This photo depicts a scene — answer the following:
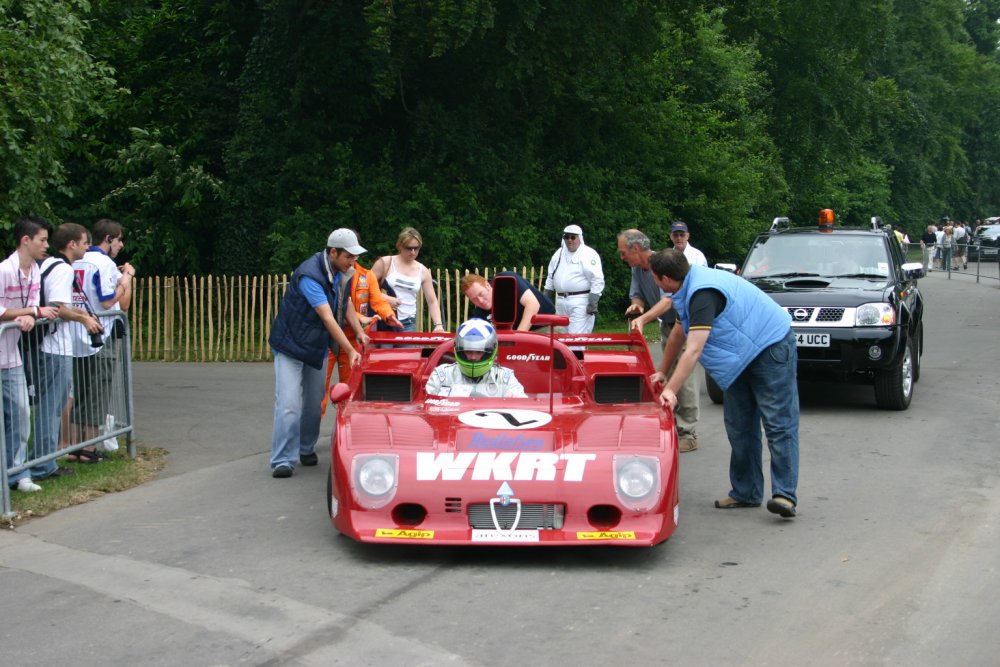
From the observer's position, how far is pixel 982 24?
78.6 meters

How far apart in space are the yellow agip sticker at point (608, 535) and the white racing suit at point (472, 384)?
1.60 meters

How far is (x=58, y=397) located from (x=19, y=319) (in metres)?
0.89

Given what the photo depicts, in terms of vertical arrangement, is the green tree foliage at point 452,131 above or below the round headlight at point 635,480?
above

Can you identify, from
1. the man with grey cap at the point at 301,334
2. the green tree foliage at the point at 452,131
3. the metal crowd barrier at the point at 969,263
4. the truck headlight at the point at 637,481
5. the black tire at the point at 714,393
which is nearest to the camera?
the truck headlight at the point at 637,481

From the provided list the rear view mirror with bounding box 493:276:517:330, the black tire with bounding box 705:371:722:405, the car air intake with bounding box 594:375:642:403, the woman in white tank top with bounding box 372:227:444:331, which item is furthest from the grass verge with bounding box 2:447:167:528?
the black tire with bounding box 705:371:722:405

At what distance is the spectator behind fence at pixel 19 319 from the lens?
8141mm

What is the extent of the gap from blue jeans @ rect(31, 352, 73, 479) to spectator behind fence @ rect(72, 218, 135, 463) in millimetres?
278

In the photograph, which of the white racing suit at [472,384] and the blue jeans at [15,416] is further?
the blue jeans at [15,416]

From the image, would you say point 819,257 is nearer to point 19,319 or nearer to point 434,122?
point 19,319

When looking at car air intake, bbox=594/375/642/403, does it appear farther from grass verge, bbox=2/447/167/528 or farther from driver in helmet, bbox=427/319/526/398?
grass verge, bbox=2/447/167/528

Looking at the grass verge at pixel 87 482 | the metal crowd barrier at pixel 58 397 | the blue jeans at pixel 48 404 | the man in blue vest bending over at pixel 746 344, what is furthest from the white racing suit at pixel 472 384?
the blue jeans at pixel 48 404

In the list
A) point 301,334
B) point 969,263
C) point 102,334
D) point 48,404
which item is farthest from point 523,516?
point 969,263

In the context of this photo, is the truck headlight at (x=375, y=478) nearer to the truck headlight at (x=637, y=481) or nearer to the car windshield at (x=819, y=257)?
the truck headlight at (x=637, y=481)

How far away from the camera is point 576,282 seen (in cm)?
1159
